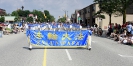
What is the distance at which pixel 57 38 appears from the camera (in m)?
15.4

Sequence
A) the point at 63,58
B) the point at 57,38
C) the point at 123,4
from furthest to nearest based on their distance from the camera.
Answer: the point at 123,4 → the point at 57,38 → the point at 63,58

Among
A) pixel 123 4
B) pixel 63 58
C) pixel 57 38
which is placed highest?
pixel 123 4

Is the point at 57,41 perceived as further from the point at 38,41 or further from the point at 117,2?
the point at 117,2

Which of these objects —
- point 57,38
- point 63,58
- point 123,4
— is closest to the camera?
point 63,58

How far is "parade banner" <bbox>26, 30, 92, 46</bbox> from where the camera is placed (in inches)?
600

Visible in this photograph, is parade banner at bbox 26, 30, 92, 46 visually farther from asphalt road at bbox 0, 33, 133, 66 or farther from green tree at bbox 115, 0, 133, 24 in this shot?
green tree at bbox 115, 0, 133, 24

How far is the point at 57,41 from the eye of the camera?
15.4 meters

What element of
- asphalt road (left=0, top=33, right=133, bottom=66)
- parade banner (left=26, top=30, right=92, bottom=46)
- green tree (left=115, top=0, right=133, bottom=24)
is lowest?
asphalt road (left=0, top=33, right=133, bottom=66)

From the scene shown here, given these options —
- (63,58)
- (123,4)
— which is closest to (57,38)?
(63,58)

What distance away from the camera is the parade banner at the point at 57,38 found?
15.2m

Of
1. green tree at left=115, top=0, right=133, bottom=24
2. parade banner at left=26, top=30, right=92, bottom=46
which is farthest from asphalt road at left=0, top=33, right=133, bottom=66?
green tree at left=115, top=0, right=133, bottom=24

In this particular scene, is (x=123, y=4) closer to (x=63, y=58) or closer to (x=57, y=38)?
(x=57, y=38)

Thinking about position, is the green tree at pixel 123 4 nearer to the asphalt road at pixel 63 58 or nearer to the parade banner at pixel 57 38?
the parade banner at pixel 57 38

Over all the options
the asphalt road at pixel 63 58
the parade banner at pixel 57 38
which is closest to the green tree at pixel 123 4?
the parade banner at pixel 57 38
